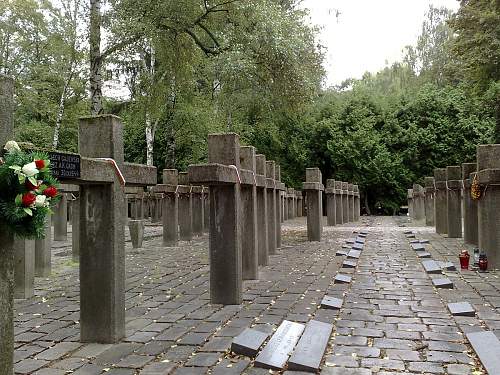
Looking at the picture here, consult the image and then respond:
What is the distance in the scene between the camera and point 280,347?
4395mm

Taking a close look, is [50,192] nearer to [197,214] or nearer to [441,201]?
[197,214]

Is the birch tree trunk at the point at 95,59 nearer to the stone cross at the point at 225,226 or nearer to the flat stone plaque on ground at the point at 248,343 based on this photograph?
the stone cross at the point at 225,226

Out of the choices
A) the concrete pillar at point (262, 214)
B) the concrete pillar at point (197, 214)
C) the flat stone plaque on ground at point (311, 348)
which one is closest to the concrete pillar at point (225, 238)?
the flat stone plaque on ground at point (311, 348)

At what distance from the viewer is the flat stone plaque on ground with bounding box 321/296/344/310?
6008 millimetres

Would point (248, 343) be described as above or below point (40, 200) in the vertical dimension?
below

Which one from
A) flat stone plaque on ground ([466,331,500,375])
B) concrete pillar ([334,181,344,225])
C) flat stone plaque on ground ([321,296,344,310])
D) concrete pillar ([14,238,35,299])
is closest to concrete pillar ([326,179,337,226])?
concrete pillar ([334,181,344,225])

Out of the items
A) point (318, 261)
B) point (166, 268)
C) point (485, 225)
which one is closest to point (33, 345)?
point (166, 268)

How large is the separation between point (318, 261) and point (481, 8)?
1377cm

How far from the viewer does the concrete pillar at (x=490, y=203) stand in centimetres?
853

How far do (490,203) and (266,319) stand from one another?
511 centimetres

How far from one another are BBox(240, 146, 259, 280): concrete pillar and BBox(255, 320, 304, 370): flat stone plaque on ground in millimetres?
2818

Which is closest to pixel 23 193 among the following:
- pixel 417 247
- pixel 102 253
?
pixel 102 253

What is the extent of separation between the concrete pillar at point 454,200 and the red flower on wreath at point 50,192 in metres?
11.7

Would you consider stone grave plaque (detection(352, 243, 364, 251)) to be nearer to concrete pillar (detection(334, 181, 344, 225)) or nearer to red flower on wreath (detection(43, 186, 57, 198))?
concrete pillar (detection(334, 181, 344, 225))
